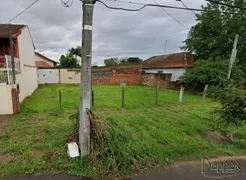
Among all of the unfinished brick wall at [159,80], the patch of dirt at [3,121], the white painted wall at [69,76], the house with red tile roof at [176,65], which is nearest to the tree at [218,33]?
the house with red tile roof at [176,65]

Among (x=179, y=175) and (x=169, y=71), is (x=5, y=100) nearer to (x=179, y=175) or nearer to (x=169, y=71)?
(x=179, y=175)

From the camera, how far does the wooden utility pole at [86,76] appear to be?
2.82 meters

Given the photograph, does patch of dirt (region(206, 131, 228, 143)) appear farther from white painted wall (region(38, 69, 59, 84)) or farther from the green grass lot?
white painted wall (region(38, 69, 59, 84))

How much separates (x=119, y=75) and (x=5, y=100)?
13293mm

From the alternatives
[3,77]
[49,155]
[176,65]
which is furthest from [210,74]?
[3,77]

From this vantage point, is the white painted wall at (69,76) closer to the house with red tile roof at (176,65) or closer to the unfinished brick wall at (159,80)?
the house with red tile roof at (176,65)

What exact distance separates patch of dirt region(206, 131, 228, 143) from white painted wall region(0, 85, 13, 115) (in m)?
7.04

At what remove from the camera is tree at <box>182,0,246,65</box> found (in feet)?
48.1

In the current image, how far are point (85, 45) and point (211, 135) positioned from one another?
13.9 feet

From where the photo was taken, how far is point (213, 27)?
15.6 meters

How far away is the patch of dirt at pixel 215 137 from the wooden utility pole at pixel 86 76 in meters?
3.33

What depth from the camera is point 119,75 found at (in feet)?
61.6

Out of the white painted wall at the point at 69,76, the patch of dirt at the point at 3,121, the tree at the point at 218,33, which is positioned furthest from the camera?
the white painted wall at the point at 69,76

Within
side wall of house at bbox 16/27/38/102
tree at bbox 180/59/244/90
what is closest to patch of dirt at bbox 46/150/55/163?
side wall of house at bbox 16/27/38/102
